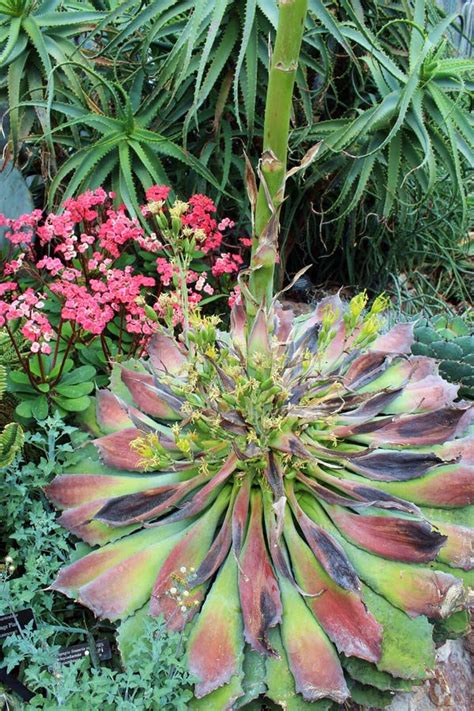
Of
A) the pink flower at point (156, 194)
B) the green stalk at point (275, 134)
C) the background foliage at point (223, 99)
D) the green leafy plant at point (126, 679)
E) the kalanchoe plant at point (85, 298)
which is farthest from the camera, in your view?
the background foliage at point (223, 99)

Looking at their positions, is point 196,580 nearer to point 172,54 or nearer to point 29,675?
point 29,675

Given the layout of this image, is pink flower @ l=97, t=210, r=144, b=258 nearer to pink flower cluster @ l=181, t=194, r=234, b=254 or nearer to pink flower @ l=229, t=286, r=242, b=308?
pink flower cluster @ l=181, t=194, r=234, b=254

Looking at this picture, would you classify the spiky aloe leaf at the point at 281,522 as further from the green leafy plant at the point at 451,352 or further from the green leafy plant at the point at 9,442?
the green leafy plant at the point at 451,352

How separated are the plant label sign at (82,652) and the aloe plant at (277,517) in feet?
0.35

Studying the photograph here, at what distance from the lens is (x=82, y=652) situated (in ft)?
4.58

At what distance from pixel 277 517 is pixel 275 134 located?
2.60 ft

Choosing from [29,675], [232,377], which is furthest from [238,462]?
[29,675]

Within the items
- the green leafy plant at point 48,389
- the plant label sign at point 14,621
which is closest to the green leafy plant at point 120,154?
the green leafy plant at point 48,389

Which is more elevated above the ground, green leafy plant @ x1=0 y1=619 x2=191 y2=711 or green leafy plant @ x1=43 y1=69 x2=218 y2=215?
green leafy plant @ x1=43 y1=69 x2=218 y2=215

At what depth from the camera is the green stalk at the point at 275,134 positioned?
3.66 ft

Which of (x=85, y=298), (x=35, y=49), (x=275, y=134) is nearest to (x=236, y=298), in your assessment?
(x=85, y=298)

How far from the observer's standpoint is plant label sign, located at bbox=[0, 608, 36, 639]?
143cm

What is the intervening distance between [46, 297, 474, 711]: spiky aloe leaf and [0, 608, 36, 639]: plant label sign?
0.10 meters

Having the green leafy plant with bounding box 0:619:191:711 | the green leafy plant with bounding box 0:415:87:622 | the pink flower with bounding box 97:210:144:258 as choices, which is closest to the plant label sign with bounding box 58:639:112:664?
the green leafy plant with bounding box 0:619:191:711
